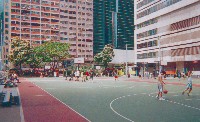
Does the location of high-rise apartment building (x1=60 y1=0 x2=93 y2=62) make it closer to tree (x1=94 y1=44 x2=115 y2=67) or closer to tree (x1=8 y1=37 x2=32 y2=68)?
tree (x1=94 y1=44 x2=115 y2=67)

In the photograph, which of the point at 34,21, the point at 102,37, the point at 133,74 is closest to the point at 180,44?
the point at 133,74

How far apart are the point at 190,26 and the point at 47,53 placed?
37.2 m

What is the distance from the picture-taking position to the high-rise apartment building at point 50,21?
432 feet

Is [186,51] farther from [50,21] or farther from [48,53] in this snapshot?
[50,21]

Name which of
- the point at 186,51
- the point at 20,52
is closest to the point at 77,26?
the point at 20,52

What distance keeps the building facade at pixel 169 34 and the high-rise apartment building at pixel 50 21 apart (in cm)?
4011

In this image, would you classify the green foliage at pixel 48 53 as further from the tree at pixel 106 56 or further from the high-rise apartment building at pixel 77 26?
the high-rise apartment building at pixel 77 26

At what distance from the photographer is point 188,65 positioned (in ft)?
232

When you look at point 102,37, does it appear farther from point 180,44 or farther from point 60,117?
point 60,117

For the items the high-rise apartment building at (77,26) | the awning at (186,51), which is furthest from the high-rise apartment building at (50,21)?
the awning at (186,51)

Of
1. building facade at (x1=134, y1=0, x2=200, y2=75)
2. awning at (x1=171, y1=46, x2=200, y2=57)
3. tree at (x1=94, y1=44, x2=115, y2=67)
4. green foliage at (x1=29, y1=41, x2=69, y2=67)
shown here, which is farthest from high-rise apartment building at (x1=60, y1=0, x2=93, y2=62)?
awning at (x1=171, y1=46, x2=200, y2=57)

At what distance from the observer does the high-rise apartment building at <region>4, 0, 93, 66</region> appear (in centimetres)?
13162

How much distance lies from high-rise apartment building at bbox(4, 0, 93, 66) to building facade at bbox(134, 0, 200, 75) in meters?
40.1

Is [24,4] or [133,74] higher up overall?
[24,4]
